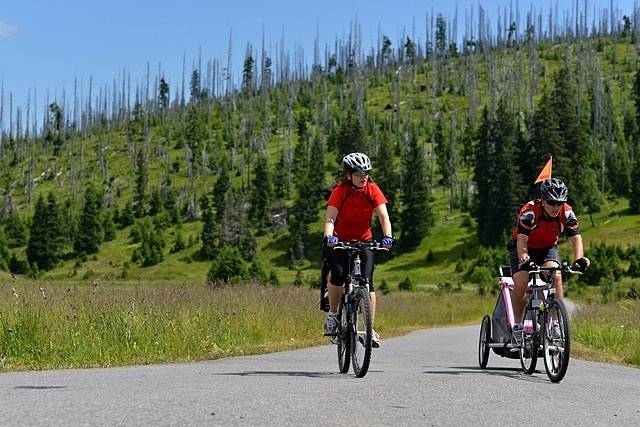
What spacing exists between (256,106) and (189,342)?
6387 inches

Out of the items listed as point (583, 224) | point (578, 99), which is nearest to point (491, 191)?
point (583, 224)

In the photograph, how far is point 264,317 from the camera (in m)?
15.7

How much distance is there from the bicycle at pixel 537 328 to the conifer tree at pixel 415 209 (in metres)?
84.9

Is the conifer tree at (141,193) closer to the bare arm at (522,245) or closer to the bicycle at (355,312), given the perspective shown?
the bicycle at (355,312)

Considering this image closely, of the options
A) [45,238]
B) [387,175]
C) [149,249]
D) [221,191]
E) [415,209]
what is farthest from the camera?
[221,191]

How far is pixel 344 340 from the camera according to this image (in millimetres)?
8945

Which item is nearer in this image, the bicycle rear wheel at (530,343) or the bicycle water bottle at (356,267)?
the bicycle water bottle at (356,267)

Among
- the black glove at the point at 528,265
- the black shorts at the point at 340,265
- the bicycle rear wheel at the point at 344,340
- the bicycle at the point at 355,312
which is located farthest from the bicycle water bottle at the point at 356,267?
the black glove at the point at 528,265

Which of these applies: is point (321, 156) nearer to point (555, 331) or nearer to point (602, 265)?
point (602, 265)

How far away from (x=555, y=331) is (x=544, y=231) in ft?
4.03

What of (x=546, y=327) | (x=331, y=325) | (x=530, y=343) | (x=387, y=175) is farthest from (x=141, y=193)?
(x=546, y=327)

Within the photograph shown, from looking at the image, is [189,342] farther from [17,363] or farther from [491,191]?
[491,191]

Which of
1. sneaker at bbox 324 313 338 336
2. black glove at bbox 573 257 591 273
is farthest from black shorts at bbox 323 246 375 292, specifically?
black glove at bbox 573 257 591 273

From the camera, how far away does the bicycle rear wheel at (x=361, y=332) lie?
830cm
